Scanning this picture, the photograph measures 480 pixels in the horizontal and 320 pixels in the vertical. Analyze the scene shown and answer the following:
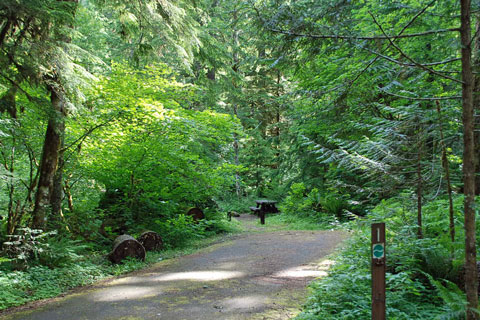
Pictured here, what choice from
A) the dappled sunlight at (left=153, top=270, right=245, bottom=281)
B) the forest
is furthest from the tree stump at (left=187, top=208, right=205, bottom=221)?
the dappled sunlight at (left=153, top=270, right=245, bottom=281)

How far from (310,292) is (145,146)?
18.1ft

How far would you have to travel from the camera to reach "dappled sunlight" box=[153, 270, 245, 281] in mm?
6047

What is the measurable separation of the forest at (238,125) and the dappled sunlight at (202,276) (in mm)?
1212

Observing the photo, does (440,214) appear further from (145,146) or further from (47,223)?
(47,223)

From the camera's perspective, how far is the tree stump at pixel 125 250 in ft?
23.5

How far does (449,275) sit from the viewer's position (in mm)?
4141

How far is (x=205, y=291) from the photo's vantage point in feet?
17.3

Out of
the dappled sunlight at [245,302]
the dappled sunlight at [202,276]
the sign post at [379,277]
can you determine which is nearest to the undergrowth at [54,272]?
the dappled sunlight at [202,276]

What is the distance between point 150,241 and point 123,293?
335 cm

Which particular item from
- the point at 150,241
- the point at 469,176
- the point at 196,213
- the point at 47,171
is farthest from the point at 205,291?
the point at 196,213

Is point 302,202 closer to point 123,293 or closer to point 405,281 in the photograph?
point 123,293

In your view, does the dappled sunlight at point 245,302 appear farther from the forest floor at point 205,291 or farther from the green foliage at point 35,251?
the green foliage at point 35,251

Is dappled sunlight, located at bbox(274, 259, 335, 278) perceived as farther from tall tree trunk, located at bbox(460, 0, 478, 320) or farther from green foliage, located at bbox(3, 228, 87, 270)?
green foliage, located at bbox(3, 228, 87, 270)

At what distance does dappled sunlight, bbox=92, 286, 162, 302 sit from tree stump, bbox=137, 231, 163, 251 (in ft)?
9.42
